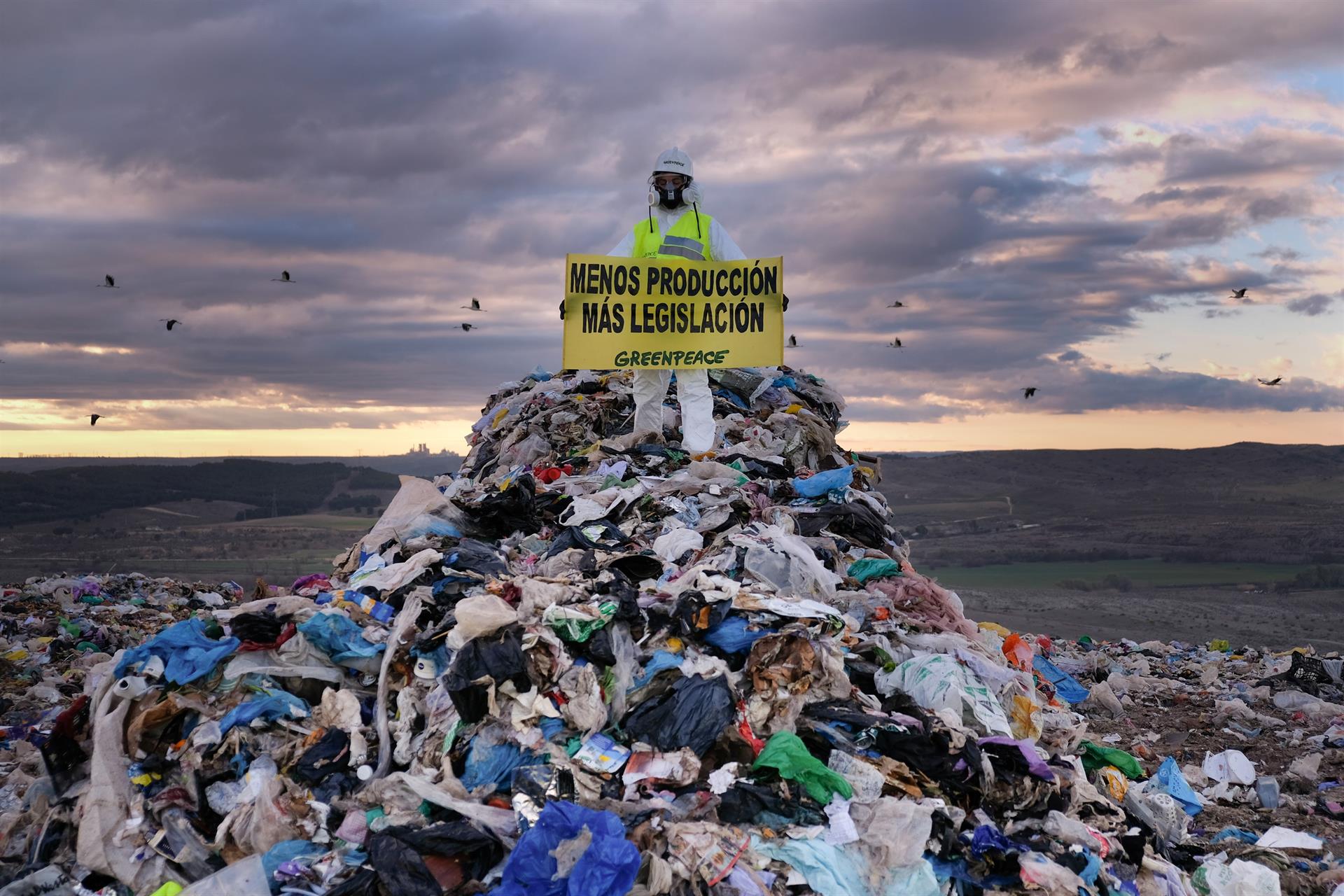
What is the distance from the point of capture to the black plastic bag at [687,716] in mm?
4340

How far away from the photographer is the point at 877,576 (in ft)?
22.2

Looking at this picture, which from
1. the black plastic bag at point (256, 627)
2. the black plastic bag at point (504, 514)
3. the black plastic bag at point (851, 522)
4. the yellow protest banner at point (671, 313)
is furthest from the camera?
the yellow protest banner at point (671, 313)

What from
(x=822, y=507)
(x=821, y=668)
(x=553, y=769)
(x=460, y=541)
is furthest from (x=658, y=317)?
(x=553, y=769)

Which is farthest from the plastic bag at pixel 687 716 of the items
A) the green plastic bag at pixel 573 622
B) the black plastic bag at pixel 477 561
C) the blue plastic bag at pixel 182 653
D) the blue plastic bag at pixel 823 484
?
the blue plastic bag at pixel 823 484

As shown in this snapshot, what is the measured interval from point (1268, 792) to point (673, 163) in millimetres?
6518

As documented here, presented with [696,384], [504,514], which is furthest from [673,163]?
[504,514]

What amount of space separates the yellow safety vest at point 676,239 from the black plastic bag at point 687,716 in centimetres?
502

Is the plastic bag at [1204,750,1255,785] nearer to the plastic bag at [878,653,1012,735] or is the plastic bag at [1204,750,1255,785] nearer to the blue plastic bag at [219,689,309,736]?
the plastic bag at [878,653,1012,735]

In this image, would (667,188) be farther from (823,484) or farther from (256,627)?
(256,627)

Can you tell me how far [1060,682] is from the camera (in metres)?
8.00

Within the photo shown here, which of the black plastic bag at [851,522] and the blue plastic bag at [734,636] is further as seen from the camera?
the black plastic bag at [851,522]

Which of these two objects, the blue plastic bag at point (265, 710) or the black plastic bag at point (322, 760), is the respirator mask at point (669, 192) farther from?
the black plastic bag at point (322, 760)

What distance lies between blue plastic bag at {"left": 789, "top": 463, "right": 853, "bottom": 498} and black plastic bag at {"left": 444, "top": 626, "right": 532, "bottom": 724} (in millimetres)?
3639

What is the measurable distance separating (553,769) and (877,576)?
3227mm
